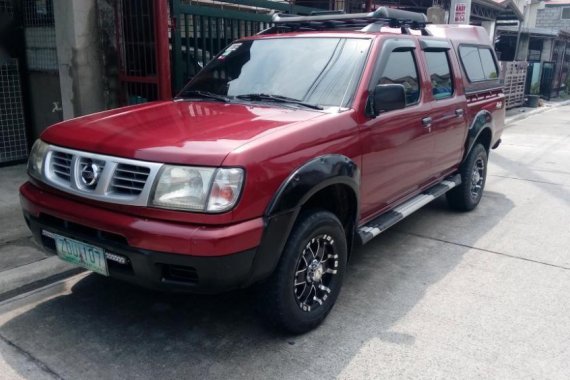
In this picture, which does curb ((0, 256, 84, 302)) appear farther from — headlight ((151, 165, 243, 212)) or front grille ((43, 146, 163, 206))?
headlight ((151, 165, 243, 212))

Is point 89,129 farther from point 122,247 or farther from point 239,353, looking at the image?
point 239,353

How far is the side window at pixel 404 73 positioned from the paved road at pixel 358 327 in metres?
1.41

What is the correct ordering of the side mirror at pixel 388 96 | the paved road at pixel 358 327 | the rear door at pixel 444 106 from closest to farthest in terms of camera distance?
the paved road at pixel 358 327 → the side mirror at pixel 388 96 → the rear door at pixel 444 106

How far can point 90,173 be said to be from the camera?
9.58 feet

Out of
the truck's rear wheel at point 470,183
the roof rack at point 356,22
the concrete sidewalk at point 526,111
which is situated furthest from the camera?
the concrete sidewalk at point 526,111

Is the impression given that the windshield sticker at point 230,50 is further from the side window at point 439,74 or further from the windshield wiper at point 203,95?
the side window at point 439,74

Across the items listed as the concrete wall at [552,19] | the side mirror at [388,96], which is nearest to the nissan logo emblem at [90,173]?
the side mirror at [388,96]

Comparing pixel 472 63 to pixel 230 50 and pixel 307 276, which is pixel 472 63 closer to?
pixel 230 50

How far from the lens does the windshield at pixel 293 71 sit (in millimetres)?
3672

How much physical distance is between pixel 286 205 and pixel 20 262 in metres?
2.48

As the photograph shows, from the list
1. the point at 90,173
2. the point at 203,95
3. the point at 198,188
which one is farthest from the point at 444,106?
the point at 90,173

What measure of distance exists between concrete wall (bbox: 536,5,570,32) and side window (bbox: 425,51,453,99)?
39822 mm

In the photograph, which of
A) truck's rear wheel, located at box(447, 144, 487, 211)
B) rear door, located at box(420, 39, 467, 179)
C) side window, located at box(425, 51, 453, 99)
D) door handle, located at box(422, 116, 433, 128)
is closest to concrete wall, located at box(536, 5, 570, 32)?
A: truck's rear wheel, located at box(447, 144, 487, 211)

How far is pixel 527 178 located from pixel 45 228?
677cm
